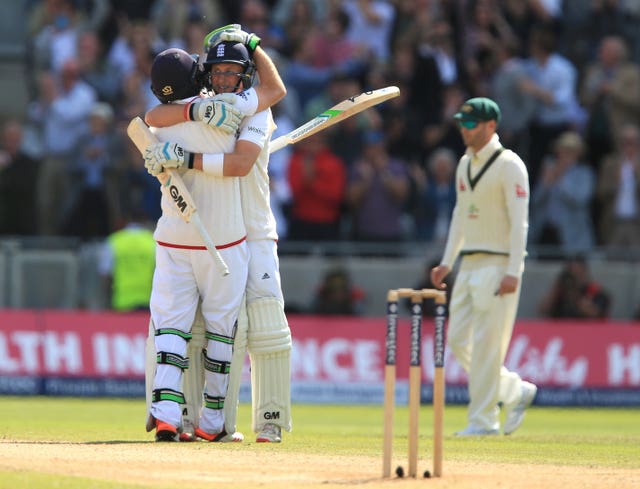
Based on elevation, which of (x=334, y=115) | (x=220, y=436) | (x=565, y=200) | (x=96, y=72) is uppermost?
(x=96, y=72)

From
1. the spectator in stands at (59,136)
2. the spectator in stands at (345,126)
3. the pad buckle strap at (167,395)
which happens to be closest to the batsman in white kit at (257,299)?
the pad buckle strap at (167,395)

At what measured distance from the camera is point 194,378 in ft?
31.0

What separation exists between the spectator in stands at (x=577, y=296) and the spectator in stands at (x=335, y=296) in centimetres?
264

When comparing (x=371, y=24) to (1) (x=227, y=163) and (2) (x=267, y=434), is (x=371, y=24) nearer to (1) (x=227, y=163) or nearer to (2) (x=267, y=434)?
(1) (x=227, y=163)

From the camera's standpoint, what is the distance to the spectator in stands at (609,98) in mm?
19016

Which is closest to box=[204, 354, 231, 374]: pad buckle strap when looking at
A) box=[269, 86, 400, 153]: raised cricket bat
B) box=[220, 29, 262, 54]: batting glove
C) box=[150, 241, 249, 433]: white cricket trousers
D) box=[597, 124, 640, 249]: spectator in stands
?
box=[150, 241, 249, 433]: white cricket trousers

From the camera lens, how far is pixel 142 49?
1916cm

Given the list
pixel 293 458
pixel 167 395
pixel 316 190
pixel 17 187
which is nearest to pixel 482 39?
pixel 316 190

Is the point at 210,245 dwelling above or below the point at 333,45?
below

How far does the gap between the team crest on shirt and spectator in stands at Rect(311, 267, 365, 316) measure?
6189 mm

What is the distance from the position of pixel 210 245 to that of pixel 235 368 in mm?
938

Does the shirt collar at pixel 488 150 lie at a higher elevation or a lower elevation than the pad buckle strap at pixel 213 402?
higher

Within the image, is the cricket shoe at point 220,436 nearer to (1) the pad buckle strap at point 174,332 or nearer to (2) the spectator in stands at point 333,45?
(1) the pad buckle strap at point 174,332

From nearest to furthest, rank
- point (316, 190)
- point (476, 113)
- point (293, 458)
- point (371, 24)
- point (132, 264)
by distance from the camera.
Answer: point (293, 458)
point (476, 113)
point (132, 264)
point (316, 190)
point (371, 24)
